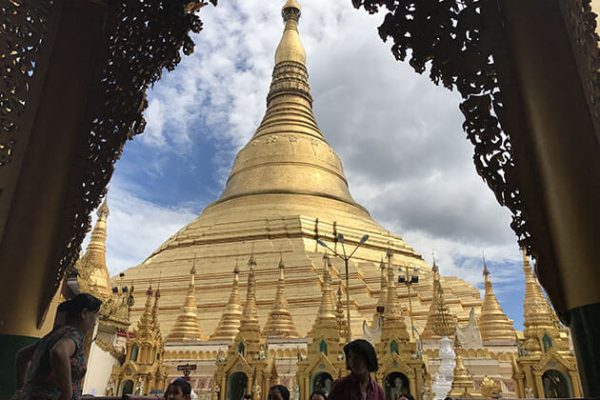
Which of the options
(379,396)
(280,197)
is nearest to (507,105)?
(379,396)

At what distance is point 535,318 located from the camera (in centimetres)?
1689

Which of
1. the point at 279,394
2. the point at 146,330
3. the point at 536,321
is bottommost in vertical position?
the point at 279,394

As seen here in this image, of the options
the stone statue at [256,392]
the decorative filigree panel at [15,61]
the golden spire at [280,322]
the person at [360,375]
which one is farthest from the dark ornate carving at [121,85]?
the golden spire at [280,322]

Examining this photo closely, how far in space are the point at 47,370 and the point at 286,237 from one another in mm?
25248

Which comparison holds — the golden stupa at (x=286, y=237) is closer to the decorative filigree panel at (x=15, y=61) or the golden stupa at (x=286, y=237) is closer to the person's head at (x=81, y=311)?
the decorative filigree panel at (x=15, y=61)

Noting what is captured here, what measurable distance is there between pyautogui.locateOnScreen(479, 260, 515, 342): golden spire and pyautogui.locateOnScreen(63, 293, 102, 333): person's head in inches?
740

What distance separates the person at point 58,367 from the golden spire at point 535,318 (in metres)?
15.3

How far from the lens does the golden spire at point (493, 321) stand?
1927cm

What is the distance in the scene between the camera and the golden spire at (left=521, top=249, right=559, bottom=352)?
1569 centimetres

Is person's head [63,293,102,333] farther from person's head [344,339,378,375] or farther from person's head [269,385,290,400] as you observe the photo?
person's head [269,385,290,400]

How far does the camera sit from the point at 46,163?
3.64 metres

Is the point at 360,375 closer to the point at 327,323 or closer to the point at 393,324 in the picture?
the point at 393,324

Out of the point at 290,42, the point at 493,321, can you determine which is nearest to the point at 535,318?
the point at 493,321

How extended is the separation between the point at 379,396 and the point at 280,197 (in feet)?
92.4
